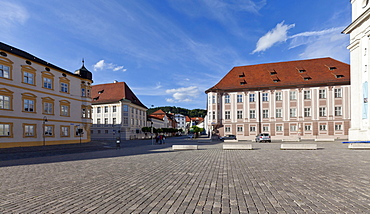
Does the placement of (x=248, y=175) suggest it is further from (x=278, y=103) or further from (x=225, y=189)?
(x=278, y=103)

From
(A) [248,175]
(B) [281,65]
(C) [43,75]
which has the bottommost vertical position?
(A) [248,175]

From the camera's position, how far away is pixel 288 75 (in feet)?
145

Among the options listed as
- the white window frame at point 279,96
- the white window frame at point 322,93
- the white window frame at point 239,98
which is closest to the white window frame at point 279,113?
the white window frame at point 279,96

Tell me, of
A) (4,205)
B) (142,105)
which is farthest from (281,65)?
(4,205)

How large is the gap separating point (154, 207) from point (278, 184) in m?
4.04

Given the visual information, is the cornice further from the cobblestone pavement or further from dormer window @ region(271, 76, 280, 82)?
the cobblestone pavement

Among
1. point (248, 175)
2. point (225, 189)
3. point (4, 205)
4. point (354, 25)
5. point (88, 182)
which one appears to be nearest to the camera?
point (4, 205)

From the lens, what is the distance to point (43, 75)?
→ 29875 millimetres

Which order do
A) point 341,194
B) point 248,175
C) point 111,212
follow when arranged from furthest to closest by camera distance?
point 248,175
point 341,194
point 111,212

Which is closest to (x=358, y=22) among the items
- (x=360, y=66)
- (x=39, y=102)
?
(x=360, y=66)

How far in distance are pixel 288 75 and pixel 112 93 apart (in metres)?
42.7

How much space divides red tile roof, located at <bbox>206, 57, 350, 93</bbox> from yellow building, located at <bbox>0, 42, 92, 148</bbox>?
24.7 metres

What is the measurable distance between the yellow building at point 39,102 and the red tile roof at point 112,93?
18.4 metres

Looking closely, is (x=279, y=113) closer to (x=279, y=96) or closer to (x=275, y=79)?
(x=279, y=96)
